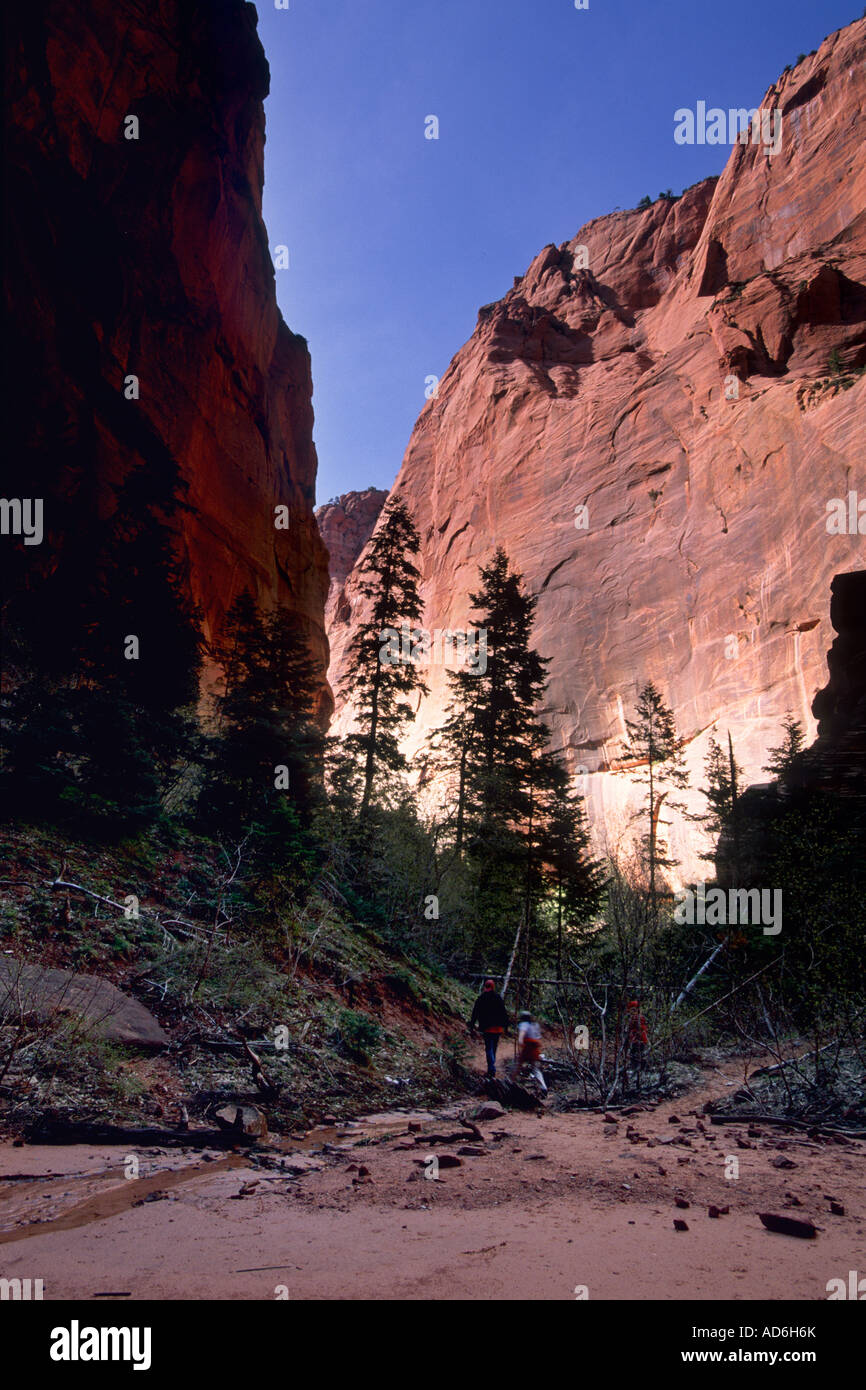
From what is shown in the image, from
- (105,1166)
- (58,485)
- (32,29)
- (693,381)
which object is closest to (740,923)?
(105,1166)

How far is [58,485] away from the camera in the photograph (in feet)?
83.7

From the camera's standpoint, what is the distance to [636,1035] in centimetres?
1031

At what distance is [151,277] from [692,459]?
121 feet

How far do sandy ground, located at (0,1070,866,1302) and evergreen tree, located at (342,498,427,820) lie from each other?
12.4m

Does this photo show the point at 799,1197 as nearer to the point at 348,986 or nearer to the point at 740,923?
the point at 348,986

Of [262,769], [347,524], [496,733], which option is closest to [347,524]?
[347,524]

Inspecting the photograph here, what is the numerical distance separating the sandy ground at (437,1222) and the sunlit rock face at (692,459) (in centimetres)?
2742

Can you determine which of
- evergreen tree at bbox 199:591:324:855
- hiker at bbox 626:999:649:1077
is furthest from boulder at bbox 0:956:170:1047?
hiker at bbox 626:999:649:1077

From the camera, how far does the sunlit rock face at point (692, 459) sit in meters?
37.9

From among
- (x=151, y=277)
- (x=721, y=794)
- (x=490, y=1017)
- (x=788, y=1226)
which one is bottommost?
(x=490, y=1017)

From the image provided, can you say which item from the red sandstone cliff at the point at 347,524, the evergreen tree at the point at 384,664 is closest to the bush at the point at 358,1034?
the evergreen tree at the point at 384,664

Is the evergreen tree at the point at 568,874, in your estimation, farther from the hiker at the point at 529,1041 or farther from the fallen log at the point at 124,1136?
the fallen log at the point at 124,1136

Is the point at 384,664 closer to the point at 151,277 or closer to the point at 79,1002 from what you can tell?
the point at 79,1002
